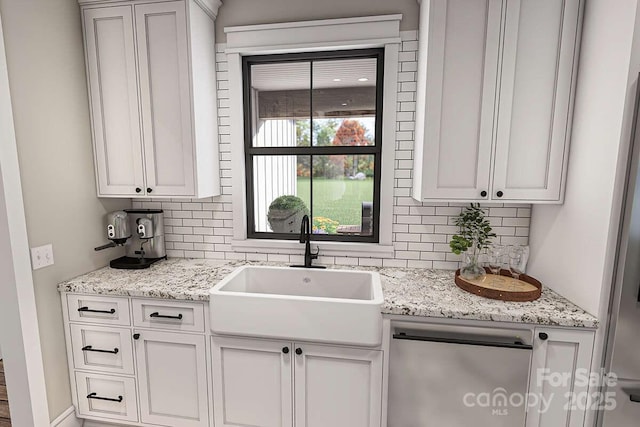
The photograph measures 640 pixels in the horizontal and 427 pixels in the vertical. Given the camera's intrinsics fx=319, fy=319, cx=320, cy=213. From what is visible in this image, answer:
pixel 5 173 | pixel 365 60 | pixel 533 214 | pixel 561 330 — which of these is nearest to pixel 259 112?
pixel 365 60

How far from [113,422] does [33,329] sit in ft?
2.39

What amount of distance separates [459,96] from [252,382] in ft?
6.13

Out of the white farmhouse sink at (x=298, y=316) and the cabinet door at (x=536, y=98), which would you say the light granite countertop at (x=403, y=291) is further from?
the cabinet door at (x=536, y=98)

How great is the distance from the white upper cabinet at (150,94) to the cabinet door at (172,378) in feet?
2.85

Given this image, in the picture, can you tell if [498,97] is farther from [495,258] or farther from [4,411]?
[4,411]

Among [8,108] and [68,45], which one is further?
[68,45]

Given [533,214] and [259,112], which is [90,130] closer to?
[259,112]

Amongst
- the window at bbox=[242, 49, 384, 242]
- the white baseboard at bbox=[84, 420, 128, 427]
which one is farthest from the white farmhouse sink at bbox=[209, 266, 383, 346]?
the white baseboard at bbox=[84, 420, 128, 427]

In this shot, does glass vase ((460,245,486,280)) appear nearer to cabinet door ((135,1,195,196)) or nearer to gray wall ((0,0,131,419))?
cabinet door ((135,1,195,196))

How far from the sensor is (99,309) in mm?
1822

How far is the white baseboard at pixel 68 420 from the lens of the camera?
71.9 inches

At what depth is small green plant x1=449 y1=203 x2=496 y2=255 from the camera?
6.06ft

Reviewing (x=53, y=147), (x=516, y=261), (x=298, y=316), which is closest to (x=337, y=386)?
(x=298, y=316)

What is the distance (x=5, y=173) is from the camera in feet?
5.05
